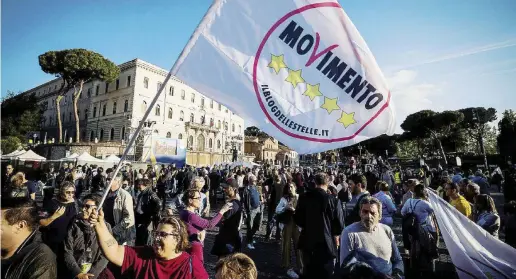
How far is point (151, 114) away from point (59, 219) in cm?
4357

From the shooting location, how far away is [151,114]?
4406 cm

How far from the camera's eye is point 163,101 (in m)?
46.2

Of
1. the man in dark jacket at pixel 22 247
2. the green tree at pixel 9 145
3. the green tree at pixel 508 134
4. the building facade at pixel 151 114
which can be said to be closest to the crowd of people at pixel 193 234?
the man in dark jacket at pixel 22 247

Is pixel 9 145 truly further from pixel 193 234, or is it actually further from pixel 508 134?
pixel 508 134

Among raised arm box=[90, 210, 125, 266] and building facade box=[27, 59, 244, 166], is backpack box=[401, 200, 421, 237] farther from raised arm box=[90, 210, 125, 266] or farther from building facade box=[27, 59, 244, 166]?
building facade box=[27, 59, 244, 166]

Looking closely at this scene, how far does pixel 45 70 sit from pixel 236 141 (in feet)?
111

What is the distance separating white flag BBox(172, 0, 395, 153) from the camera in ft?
9.21

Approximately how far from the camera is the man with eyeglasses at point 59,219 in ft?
10.3


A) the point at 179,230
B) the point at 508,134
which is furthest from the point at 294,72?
the point at 508,134

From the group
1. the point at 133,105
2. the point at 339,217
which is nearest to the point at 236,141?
the point at 133,105

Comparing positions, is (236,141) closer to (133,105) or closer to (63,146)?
(133,105)

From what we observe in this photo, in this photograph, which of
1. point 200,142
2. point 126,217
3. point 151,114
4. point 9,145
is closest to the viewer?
point 126,217

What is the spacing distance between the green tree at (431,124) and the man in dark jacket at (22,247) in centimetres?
4822

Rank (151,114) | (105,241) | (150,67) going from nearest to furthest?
1. (105,241)
2. (151,114)
3. (150,67)
